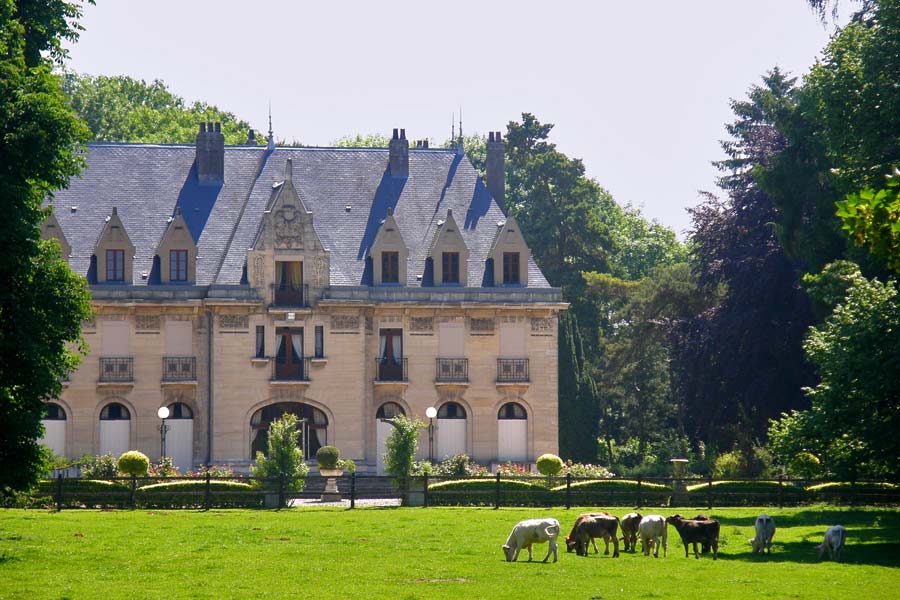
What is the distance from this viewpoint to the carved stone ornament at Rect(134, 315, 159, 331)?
211ft

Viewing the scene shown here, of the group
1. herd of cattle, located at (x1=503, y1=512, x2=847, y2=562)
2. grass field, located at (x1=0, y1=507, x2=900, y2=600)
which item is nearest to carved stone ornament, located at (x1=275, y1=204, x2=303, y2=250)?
grass field, located at (x1=0, y1=507, x2=900, y2=600)

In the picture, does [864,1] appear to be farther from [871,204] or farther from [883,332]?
[871,204]

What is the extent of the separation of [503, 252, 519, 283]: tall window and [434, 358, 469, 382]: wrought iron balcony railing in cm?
384

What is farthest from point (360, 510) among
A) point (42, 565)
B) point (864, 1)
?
point (864, 1)

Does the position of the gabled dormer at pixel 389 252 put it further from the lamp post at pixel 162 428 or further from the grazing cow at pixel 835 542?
the grazing cow at pixel 835 542

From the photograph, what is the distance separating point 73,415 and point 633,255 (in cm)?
4394

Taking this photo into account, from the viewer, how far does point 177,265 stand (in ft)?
213

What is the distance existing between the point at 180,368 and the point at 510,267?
46.3 feet

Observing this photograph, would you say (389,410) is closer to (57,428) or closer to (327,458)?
(327,458)

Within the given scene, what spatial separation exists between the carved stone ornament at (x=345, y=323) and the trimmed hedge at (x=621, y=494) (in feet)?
64.2

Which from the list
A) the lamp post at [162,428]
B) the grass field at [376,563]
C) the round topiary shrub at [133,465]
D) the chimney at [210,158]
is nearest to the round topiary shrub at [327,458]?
the lamp post at [162,428]

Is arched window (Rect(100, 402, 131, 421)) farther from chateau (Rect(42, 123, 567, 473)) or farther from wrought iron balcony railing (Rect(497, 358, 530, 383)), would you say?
wrought iron balcony railing (Rect(497, 358, 530, 383))

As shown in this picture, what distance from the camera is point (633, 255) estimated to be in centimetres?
9812

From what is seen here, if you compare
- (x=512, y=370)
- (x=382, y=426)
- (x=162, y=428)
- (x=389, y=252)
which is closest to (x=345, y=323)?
(x=389, y=252)
